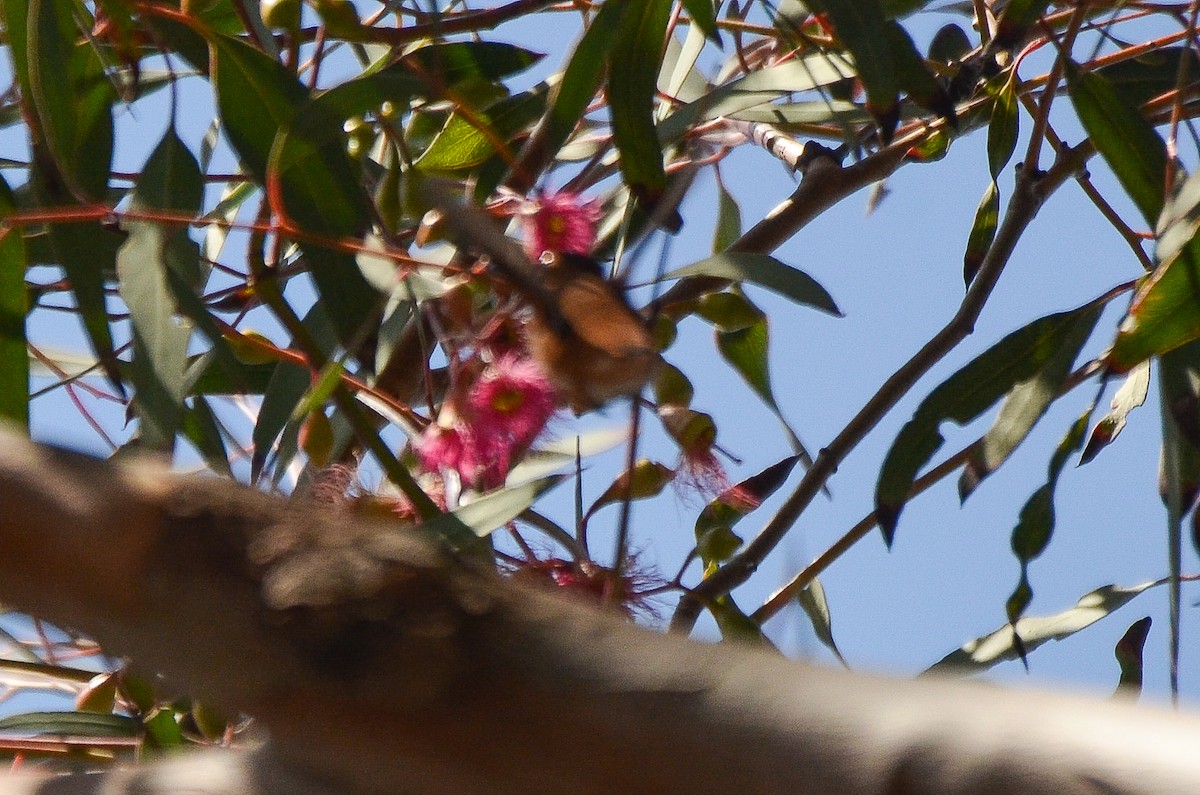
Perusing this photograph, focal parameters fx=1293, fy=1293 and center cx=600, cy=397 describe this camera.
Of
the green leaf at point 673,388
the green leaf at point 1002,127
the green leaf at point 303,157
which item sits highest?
the green leaf at point 1002,127

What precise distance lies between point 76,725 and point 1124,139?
991mm

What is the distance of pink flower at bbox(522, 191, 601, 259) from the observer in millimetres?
1038

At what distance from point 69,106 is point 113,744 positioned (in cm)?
52

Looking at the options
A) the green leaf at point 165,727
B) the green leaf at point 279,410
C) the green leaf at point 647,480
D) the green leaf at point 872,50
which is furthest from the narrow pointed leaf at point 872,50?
the green leaf at point 165,727

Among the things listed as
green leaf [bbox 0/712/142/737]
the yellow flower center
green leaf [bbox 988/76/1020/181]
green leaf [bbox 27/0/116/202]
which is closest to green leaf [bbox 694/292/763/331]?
the yellow flower center

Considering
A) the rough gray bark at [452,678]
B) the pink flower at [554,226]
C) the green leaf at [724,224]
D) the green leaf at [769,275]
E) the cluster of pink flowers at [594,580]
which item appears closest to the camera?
the rough gray bark at [452,678]

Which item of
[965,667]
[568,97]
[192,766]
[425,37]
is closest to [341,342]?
[568,97]

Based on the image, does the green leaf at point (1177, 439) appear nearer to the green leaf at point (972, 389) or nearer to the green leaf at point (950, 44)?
the green leaf at point (972, 389)

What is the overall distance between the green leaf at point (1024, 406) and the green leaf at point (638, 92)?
1.02ft

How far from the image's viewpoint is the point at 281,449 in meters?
1.06

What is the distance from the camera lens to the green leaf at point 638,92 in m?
0.98

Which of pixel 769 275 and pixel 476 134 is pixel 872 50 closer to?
pixel 769 275

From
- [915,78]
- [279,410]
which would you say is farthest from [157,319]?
[915,78]

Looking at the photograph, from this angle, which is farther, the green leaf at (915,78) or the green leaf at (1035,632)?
the green leaf at (1035,632)
